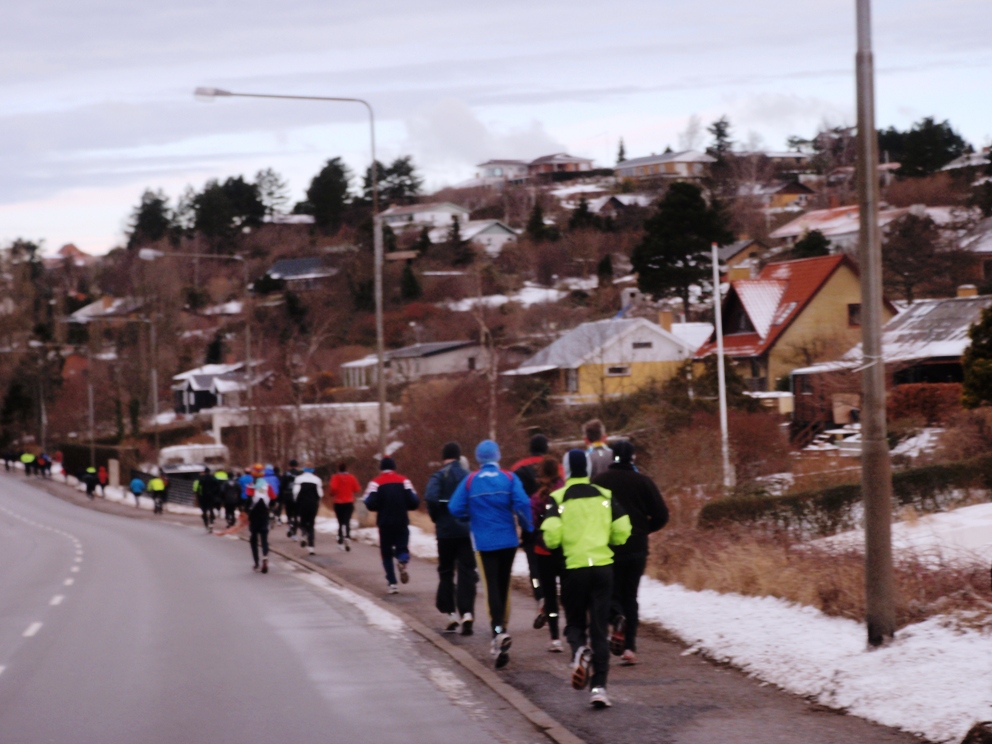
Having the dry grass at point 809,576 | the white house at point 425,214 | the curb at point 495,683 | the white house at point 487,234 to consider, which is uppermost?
the white house at point 425,214

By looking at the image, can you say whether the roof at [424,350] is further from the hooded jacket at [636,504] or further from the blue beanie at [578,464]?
the blue beanie at [578,464]

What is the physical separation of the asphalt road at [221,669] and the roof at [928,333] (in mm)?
26260

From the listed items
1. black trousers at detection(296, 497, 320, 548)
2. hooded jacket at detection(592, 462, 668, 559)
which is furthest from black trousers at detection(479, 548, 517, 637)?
black trousers at detection(296, 497, 320, 548)

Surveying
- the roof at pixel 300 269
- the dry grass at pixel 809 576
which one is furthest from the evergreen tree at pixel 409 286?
the dry grass at pixel 809 576

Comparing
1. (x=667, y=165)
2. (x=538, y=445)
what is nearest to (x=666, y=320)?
(x=538, y=445)

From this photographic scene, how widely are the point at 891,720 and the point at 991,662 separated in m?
0.94

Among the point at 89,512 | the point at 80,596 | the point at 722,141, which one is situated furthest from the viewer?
the point at 722,141

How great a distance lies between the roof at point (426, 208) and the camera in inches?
5719

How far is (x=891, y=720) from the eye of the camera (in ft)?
26.1

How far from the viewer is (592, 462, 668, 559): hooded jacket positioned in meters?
10.1

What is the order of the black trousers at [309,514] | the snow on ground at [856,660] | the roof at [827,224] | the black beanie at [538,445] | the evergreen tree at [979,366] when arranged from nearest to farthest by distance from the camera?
the snow on ground at [856,660] → the black beanie at [538,445] → the black trousers at [309,514] → the evergreen tree at [979,366] → the roof at [827,224]

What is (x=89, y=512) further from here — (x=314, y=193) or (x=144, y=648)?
(x=314, y=193)

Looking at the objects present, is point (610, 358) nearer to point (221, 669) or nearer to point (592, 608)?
point (221, 669)

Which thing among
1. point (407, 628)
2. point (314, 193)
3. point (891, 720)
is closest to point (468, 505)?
point (407, 628)
